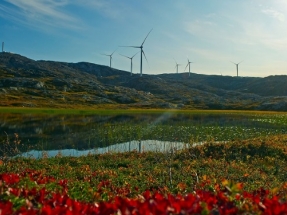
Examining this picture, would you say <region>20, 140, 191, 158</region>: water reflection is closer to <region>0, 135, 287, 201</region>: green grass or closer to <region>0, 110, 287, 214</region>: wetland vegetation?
<region>0, 110, 287, 214</region>: wetland vegetation

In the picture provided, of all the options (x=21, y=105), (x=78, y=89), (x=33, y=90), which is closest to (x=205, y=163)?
(x=21, y=105)

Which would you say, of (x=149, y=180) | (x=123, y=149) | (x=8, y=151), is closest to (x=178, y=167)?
(x=149, y=180)

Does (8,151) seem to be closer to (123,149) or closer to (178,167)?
(123,149)

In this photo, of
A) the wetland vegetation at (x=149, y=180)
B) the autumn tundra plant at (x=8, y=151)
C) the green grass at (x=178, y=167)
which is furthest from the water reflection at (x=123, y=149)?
the green grass at (x=178, y=167)

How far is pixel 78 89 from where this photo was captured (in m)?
187

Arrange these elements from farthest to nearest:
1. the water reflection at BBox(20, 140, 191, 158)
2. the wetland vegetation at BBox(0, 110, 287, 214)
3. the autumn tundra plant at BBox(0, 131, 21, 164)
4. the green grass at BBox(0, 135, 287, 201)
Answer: the water reflection at BBox(20, 140, 191, 158) < the autumn tundra plant at BBox(0, 131, 21, 164) < the green grass at BBox(0, 135, 287, 201) < the wetland vegetation at BBox(0, 110, 287, 214)

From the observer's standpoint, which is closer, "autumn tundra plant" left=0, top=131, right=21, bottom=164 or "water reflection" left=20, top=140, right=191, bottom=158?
"autumn tundra plant" left=0, top=131, right=21, bottom=164

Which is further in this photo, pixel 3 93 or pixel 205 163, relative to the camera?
pixel 3 93

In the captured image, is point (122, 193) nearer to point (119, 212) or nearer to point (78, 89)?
point (119, 212)

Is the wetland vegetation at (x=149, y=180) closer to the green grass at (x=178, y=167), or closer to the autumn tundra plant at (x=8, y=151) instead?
the green grass at (x=178, y=167)

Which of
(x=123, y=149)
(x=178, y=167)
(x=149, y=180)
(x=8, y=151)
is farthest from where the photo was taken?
(x=123, y=149)

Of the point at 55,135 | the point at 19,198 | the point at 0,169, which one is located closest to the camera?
the point at 19,198

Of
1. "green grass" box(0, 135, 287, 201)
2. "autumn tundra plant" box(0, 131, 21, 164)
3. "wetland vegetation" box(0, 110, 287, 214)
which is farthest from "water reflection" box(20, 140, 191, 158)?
"green grass" box(0, 135, 287, 201)

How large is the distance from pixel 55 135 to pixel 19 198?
40026 millimetres
